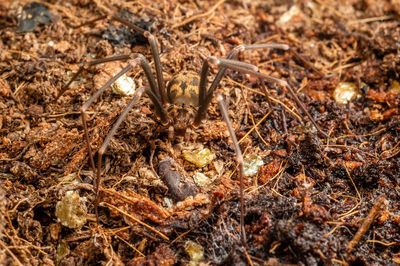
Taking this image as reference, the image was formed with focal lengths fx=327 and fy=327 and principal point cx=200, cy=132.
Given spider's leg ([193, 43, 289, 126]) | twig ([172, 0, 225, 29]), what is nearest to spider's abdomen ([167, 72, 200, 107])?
spider's leg ([193, 43, 289, 126])

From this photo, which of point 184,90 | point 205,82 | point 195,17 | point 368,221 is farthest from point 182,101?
point 368,221

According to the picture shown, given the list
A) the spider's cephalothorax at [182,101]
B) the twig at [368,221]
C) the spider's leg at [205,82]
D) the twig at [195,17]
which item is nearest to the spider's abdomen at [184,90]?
the spider's cephalothorax at [182,101]

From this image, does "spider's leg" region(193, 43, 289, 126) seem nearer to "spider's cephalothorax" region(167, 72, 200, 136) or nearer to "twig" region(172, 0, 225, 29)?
"spider's cephalothorax" region(167, 72, 200, 136)

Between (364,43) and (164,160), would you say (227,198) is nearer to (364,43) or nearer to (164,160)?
(164,160)

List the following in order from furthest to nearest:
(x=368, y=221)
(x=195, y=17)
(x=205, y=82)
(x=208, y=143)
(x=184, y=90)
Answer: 1. (x=195, y=17)
2. (x=208, y=143)
3. (x=184, y=90)
4. (x=205, y=82)
5. (x=368, y=221)

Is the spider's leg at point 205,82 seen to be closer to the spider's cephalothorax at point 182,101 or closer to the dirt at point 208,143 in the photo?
the spider's cephalothorax at point 182,101

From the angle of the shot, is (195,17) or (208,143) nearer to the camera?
(208,143)

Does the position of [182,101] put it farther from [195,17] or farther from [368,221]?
[368,221]

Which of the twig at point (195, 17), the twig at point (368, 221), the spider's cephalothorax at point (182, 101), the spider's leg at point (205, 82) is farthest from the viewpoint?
the twig at point (195, 17)
